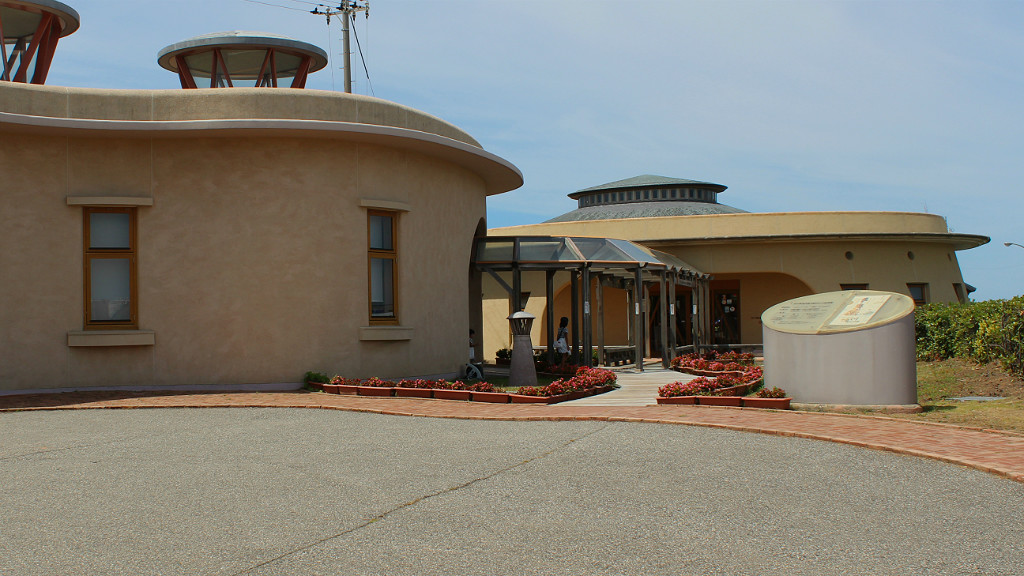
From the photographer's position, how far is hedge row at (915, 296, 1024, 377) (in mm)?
13945

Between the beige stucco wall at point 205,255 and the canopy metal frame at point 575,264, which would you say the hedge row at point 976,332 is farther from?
the beige stucco wall at point 205,255

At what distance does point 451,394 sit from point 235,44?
960cm

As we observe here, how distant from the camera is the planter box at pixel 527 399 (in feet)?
41.0

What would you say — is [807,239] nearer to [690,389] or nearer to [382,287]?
[382,287]

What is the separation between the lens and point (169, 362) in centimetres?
1468

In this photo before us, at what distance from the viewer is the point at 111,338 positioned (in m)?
14.4

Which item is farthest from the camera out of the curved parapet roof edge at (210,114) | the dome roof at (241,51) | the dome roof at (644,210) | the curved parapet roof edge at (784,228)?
the dome roof at (644,210)

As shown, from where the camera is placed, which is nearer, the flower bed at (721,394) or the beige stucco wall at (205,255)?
the flower bed at (721,394)

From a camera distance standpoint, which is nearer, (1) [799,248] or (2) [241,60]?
(2) [241,60]

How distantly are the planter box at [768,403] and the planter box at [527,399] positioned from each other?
104 inches

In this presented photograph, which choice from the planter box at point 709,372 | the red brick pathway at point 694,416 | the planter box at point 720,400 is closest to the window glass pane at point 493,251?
the planter box at point 709,372

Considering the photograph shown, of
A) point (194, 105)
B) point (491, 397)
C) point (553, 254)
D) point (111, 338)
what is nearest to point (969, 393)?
point (491, 397)

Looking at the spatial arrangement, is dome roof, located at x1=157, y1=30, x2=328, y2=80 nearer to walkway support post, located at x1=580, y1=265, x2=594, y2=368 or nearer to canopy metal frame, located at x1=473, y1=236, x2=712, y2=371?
canopy metal frame, located at x1=473, y1=236, x2=712, y2=371

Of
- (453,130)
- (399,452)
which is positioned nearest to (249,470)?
(399,452)
